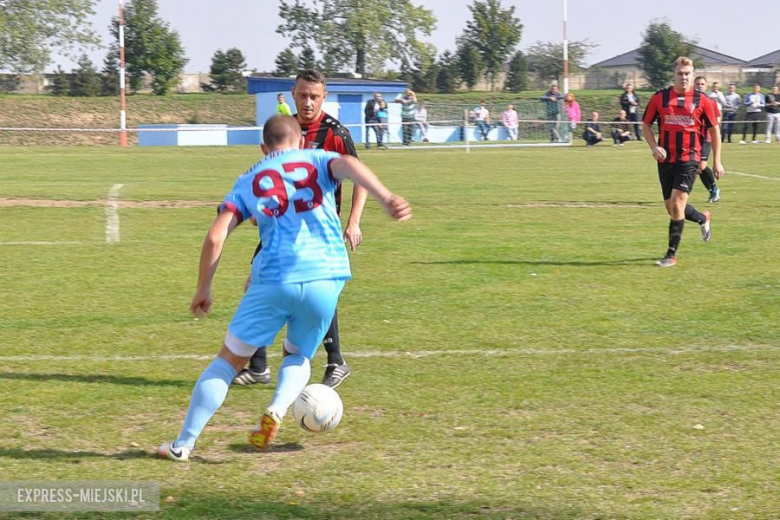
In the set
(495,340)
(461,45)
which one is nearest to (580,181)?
(495,340)

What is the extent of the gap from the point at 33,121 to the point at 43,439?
2089 inches

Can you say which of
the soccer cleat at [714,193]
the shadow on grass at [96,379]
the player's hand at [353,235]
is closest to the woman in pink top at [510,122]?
the soccer cleat at [714,193]

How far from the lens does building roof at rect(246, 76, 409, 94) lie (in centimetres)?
5075

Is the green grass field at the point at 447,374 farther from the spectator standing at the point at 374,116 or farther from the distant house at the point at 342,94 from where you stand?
the distant house at the point at 342,94

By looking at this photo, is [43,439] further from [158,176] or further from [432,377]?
[158,176]

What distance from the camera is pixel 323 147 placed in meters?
6.61

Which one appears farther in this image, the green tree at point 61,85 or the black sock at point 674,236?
the green tree at point 61,85

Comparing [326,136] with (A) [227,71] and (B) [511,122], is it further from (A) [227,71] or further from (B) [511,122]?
(A) [227,71]

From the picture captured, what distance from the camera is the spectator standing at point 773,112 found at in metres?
39.4

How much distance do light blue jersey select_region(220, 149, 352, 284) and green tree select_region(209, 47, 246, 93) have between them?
64.4 meters

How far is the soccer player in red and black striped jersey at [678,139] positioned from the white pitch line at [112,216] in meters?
6.32

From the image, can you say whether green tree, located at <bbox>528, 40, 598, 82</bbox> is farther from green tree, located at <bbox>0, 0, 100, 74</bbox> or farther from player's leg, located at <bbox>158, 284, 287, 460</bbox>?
player's leg, located at <bbox>158, 284, 287, 460</bbox>

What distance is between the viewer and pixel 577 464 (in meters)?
5.05

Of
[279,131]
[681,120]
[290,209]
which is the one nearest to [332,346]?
[290,209]
